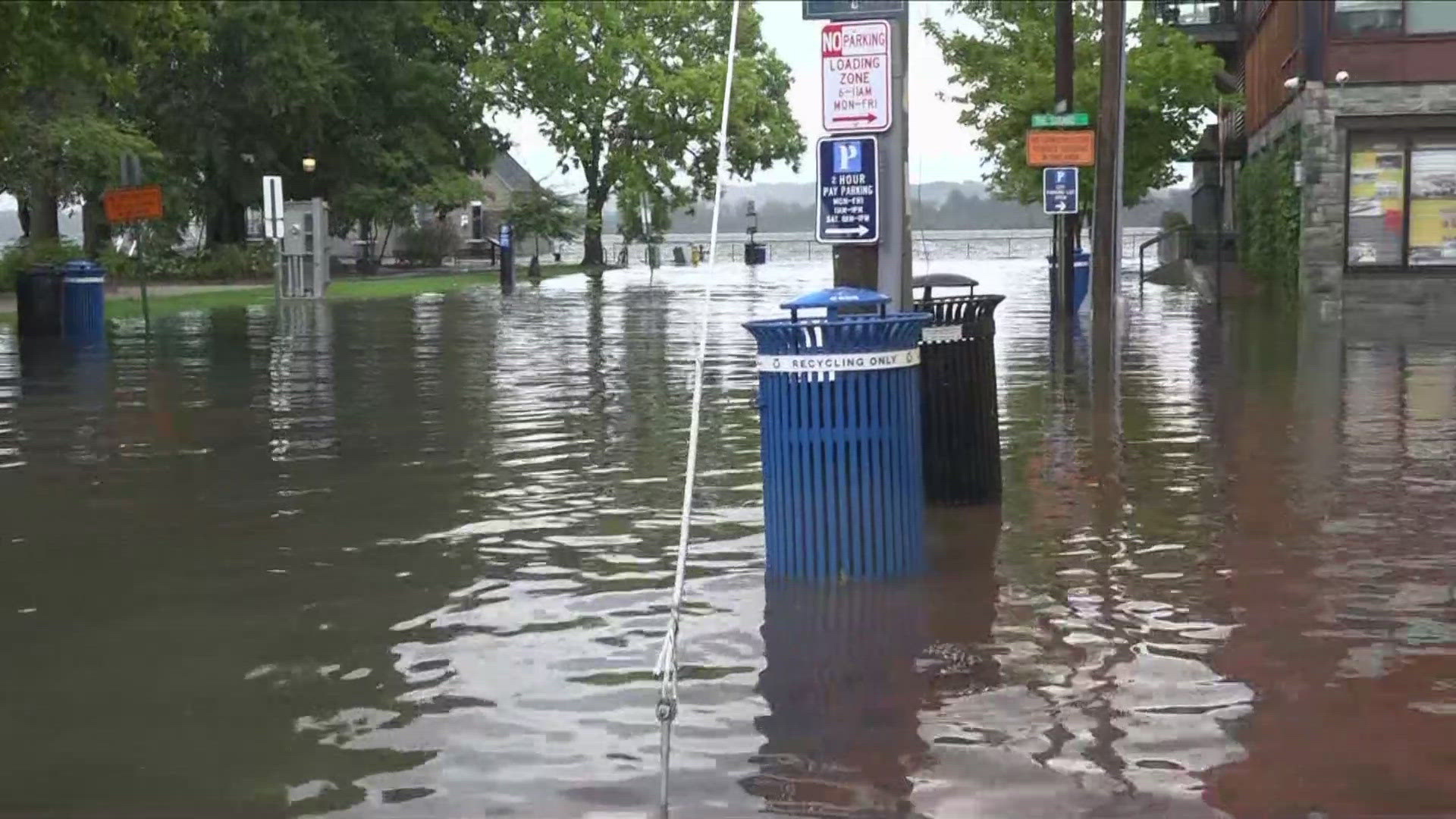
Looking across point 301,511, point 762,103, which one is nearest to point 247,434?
point 301,511

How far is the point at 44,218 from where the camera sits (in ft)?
156

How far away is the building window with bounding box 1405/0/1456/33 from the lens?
2923 centimetres

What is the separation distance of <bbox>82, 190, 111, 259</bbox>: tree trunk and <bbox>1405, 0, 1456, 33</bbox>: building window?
32.6 m

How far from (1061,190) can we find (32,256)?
27323mm

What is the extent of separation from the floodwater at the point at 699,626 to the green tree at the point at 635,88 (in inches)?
1934

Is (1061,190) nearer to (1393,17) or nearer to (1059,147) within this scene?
(1059,147)

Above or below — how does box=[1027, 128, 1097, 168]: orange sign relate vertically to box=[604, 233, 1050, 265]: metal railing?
above

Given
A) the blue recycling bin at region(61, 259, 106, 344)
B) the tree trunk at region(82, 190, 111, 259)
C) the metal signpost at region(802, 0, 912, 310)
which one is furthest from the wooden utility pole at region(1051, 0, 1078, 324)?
the tree trunk at region(82, 190, 111, 259)

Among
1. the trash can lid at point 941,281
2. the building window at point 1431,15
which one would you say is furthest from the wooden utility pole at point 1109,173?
the trash can lid at point 941,281

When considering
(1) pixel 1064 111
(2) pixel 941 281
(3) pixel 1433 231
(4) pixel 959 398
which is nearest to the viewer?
(4) pixel 959 398

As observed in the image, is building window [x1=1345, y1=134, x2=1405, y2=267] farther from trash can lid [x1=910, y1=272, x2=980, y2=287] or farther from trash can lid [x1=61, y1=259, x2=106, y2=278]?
trash can lid [x1=910, y1=272, x2=980, y2=287]

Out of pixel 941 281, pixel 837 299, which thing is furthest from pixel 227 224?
pixel 837 299

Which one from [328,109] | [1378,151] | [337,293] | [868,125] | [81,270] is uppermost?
[328,109]

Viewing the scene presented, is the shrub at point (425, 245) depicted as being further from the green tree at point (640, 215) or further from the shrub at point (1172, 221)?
the shrub at point (1172, 221)
